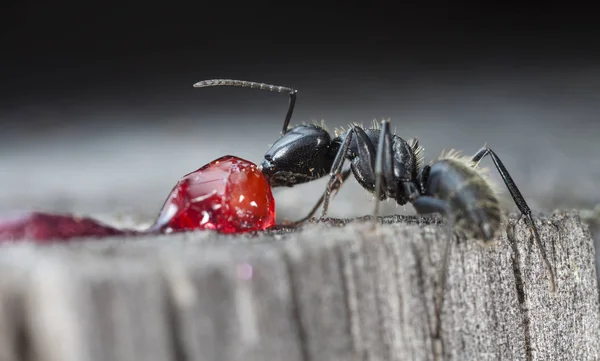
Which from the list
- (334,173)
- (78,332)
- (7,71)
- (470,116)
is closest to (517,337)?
(334,173)

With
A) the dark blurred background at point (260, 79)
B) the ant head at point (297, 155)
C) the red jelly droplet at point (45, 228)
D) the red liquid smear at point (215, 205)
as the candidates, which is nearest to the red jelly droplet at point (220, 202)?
the red liquid smear at point (215, 205)

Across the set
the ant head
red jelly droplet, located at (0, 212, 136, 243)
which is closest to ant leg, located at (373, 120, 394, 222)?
the ant head

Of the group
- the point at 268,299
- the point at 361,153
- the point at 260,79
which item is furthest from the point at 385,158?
the point at 260,79

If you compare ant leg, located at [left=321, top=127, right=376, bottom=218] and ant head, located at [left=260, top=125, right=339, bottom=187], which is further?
ant head, located at [left=260, top=125, right=339, bottom=187]

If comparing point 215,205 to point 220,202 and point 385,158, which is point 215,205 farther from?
point 385,158

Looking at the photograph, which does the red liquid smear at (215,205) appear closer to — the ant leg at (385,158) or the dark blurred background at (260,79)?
the ant leg at (385,158)

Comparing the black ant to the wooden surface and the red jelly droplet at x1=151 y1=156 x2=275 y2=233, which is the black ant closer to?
the wooden surface

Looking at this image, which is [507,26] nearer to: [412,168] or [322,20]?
[322,20]
